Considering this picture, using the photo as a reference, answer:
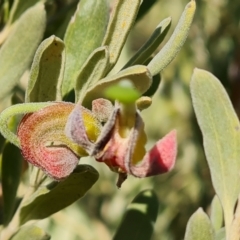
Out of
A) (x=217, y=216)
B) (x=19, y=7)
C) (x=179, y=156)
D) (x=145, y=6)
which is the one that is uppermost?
(x=19, y=7)

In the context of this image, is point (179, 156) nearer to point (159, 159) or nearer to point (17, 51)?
point (17, 51)

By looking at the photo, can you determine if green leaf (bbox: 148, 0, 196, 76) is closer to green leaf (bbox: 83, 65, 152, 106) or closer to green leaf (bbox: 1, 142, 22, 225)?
green leaf (bbox: 83, 65, 152, 106)

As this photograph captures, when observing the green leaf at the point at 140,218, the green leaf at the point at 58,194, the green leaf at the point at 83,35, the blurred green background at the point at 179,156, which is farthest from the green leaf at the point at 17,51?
the blurred green background at the point at 179,156

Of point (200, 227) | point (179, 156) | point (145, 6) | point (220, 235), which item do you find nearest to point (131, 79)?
point (200, 227)

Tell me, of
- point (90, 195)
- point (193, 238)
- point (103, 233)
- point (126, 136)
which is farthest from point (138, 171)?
point (90, 195)

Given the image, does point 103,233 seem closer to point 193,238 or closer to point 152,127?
point 152,127

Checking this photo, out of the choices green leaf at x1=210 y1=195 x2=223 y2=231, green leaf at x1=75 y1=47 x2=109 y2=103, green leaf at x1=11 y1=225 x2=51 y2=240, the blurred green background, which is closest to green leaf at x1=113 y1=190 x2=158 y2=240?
green leaf at x1=210 y1=195 x2=223 y2=231

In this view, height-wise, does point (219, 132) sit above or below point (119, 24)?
below
